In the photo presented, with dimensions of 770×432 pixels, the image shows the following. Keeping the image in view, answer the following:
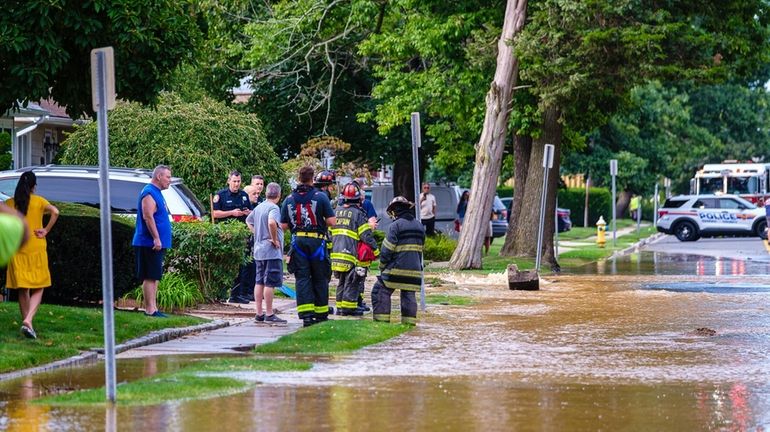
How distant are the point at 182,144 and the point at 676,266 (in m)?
12.6

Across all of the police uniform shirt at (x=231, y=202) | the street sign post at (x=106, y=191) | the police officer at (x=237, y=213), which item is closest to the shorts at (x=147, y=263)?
the police officer at (x=237, y=213)

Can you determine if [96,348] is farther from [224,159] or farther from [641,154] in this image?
[641,154]

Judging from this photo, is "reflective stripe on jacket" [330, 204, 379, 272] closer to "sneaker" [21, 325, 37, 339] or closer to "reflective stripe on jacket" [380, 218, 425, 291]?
"reflective stripe on jacket" [380, 218, 425, 291]

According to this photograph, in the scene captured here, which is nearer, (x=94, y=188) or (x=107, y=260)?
(x=107, y=260)

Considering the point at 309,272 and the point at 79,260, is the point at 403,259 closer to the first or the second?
the point at 309,272

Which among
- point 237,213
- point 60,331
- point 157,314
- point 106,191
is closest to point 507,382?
point 106,191

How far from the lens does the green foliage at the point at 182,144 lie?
2564 cm

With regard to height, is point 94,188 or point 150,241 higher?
point 94,188

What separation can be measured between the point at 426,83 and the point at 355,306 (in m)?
16.4

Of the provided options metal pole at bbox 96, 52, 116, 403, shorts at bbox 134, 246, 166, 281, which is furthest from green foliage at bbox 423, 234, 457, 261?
metal pole at bbox 96, 52, 116, 403

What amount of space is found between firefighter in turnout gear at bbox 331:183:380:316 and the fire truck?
40658mm

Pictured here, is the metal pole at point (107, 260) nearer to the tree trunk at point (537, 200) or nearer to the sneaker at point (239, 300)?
the sneaker at point (239, 300)

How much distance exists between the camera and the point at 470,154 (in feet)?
123

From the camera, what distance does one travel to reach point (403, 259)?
50.6 feet
